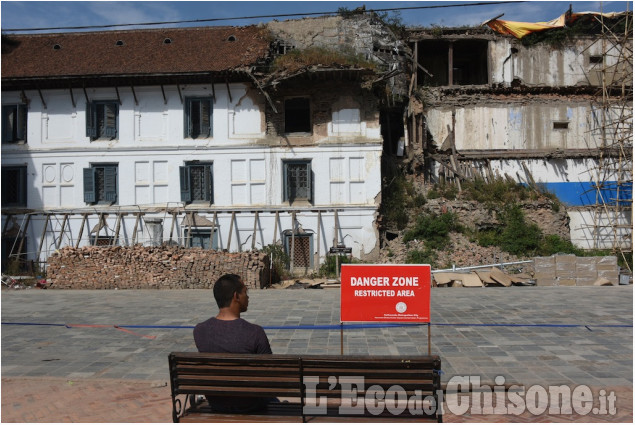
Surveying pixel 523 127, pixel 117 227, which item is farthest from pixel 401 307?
pixel 523 127

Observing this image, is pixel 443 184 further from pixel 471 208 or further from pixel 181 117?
pixel 181 117

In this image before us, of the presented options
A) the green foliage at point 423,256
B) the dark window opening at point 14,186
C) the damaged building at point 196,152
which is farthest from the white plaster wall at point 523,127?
the dark window opening at point 14,186

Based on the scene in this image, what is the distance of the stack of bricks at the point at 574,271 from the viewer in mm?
16906

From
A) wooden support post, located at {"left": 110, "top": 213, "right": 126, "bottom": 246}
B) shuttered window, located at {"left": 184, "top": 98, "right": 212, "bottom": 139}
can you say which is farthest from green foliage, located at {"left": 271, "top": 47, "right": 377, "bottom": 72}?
wooden support post, located at {"left": 110, "top": 213, "right": 126, "bottom": 246}

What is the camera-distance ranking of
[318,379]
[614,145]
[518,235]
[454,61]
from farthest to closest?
[454,61] → [614,145] → [518,235] → [318,379]

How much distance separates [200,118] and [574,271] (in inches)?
647

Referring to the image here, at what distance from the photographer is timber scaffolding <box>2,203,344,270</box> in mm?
21578

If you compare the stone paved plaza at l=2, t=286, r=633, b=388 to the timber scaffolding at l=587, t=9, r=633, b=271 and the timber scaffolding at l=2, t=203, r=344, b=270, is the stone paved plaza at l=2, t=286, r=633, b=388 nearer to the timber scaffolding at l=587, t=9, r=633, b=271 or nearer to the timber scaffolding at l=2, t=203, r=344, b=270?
the timber scaffolding at l=2, t=203, r=344, b=270

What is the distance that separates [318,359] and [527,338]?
5975 millimetres

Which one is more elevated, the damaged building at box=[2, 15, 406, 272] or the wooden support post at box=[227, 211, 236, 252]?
the damaged building at box=[2, 15, 406, 272]

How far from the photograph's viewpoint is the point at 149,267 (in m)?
17.9

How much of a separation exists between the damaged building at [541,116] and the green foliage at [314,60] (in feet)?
14.9

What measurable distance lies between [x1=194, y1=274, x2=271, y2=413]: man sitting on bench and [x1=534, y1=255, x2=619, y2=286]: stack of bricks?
14960mm

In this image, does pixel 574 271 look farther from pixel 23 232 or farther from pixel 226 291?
pixel 23 232
